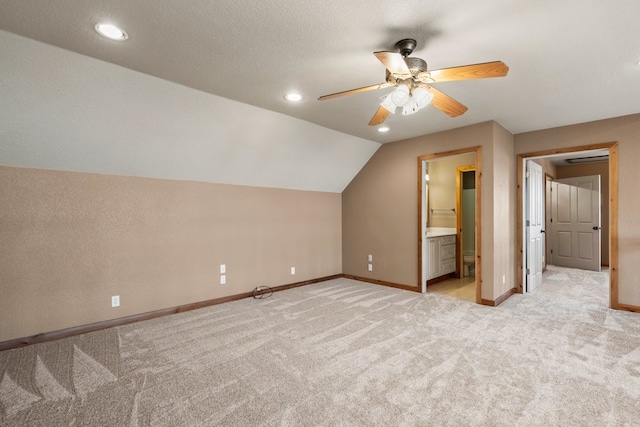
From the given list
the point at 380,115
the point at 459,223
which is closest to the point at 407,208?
the point at 459,223

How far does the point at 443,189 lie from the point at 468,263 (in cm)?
151

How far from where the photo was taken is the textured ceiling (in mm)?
1803

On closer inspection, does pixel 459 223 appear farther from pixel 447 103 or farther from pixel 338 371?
pixel 338 371

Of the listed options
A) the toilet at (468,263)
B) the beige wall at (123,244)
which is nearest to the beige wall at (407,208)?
the toilet at (468,263)

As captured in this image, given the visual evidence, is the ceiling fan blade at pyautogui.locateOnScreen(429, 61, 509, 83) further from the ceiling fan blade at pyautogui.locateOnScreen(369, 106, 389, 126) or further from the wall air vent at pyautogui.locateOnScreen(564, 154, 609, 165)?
the wall air vent at pyautogui.locateOnScreen(564, 154, 609, 165)


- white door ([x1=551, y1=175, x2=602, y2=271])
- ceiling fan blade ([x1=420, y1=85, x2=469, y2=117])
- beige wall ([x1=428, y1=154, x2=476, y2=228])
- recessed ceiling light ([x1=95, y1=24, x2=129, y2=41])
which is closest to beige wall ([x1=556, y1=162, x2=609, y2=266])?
white door ([x1=551, y1=175, x2=602, y2=271])

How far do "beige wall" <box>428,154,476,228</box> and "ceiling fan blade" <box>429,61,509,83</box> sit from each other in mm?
4019

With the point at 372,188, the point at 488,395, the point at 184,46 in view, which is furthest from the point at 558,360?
the point at 184,46

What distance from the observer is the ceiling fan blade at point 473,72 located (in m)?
1.78

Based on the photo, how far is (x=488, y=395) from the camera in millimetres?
2031

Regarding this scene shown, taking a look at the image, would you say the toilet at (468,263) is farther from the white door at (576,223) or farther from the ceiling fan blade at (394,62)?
the ceiling fan blade at (394,62)

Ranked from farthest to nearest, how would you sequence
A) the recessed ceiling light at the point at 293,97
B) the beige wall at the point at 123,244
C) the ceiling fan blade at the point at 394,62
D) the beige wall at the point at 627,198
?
the beige wall at the point at 627,198 < the recessed ceiling light at the point at 293,97 < the beige wall at the point at 123,244 < the ceiling fan blade at the point at 394,62

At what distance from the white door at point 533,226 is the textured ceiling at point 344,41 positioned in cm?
172

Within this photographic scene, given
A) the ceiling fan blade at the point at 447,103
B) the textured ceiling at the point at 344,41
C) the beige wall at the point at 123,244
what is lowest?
the beige wall at the point at 123,244
